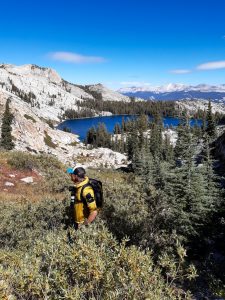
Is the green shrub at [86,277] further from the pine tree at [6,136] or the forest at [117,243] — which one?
the pine tree at [6,136]

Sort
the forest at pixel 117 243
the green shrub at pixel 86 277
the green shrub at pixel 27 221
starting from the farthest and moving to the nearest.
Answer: the green shrub at pixel 27 221 < the forest at pixel 117 243 < the green shrub at pixel 86 277

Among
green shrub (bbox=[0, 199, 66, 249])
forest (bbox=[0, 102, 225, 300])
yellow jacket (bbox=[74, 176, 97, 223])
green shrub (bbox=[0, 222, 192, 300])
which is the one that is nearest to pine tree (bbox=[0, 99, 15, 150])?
forest (bbox=[0, 102, 225, 300])

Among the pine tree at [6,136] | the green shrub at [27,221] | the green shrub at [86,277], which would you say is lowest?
the pine tree at [6,136]

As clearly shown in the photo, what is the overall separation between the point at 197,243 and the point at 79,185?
1136 centimetres

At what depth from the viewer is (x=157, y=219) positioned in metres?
12.9

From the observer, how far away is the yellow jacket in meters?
8.14

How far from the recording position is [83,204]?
845 centimetres

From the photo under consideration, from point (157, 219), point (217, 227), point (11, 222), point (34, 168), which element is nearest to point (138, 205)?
point (157, 219)

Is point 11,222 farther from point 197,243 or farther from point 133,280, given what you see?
point 197,243

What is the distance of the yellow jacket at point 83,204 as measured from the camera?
814 cm

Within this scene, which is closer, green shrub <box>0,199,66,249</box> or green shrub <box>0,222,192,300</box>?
green shrub <box>0,222,192,300</box>

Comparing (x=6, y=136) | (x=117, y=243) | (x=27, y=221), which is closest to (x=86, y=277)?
(x=117, y=243)

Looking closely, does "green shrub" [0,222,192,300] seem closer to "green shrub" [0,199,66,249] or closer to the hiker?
the hiker

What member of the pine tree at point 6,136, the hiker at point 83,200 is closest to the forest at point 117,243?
the hiker at point 83,200
